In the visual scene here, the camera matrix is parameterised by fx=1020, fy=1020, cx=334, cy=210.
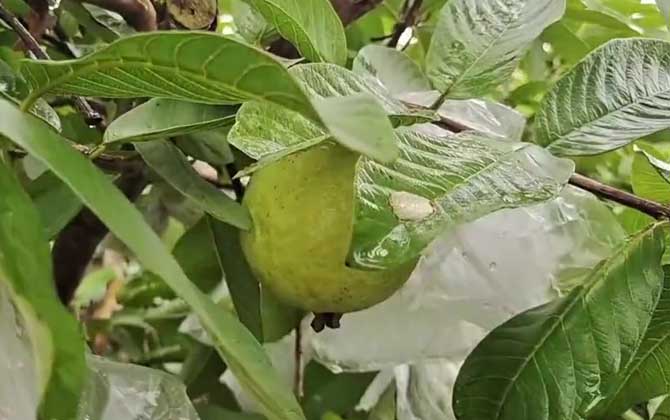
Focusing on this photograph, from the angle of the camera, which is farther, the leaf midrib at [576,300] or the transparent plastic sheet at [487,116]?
the transparent plastic sheet at [487,116]

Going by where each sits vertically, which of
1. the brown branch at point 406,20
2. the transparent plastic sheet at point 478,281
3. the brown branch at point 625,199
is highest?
the brown branch at point 625,199

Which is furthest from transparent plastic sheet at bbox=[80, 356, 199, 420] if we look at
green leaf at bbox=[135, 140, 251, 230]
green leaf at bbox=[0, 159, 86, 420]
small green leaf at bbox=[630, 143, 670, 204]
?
small green leaf at bbox=[630, 143, 670, 204]

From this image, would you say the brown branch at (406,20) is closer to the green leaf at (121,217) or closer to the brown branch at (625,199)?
the brown branch at (625,199)

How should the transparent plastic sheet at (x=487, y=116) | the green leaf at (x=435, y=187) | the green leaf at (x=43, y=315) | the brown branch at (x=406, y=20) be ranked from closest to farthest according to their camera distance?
the green leaf at (x=43, y=315) → the green leaf at (x=435, y=187) → the transparent plastic sheet at (x=487, y=116) → the brown branch at (x=406, y=20)

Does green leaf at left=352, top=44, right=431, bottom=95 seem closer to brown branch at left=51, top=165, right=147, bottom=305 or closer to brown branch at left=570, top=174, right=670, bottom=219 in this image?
brown branch at left=570, top=174, right=670, bottom=219

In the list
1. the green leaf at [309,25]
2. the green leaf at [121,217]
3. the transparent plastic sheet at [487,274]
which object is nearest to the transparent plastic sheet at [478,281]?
the transparent plastic sheet at [487,274]

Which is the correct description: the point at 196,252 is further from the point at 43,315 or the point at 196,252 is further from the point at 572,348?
the point at 43,315

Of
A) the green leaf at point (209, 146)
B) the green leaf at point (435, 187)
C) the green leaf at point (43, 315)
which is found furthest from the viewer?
the green leaf at point (209, 146)
